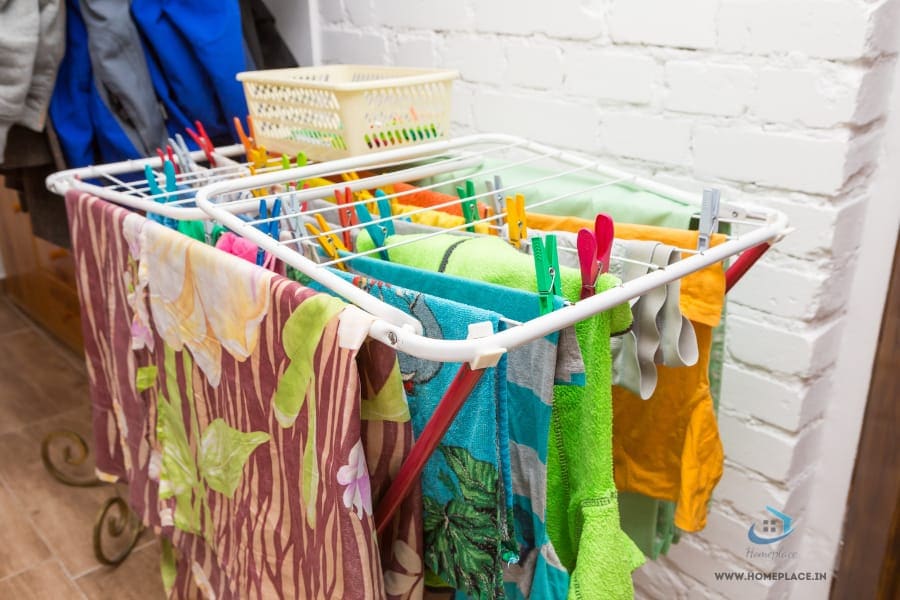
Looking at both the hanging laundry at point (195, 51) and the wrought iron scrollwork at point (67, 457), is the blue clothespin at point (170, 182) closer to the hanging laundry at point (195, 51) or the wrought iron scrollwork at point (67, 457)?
the hanging laundry at point (195, 51)

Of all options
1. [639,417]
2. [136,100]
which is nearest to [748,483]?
[639,417]

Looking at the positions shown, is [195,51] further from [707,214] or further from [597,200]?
[707,214]

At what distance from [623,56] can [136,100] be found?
2.78 feet

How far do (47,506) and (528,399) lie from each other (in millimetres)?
1669

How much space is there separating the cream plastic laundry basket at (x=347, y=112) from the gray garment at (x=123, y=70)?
8.5 inches

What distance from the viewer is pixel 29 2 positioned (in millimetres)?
1204

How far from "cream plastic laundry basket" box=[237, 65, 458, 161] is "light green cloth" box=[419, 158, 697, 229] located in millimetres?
164

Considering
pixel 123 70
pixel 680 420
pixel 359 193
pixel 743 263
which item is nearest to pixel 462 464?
pixel 680 420

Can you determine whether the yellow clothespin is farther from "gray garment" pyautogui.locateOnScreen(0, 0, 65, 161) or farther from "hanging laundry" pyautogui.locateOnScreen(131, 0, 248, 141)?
"gray garment" pyautogui.locateOnScreen(0, 0, 65, 161)

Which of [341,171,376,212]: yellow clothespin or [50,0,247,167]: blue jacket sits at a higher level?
[50,0,247,167]: blue jacket

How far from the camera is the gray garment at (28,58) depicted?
47.0 inches

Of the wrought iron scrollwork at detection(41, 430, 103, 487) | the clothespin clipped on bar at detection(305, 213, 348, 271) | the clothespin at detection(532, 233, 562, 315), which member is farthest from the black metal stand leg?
the clothespin at detection(532, 233, 562, 315)

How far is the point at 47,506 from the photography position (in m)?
1.89

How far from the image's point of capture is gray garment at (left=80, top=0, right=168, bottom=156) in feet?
4.22
